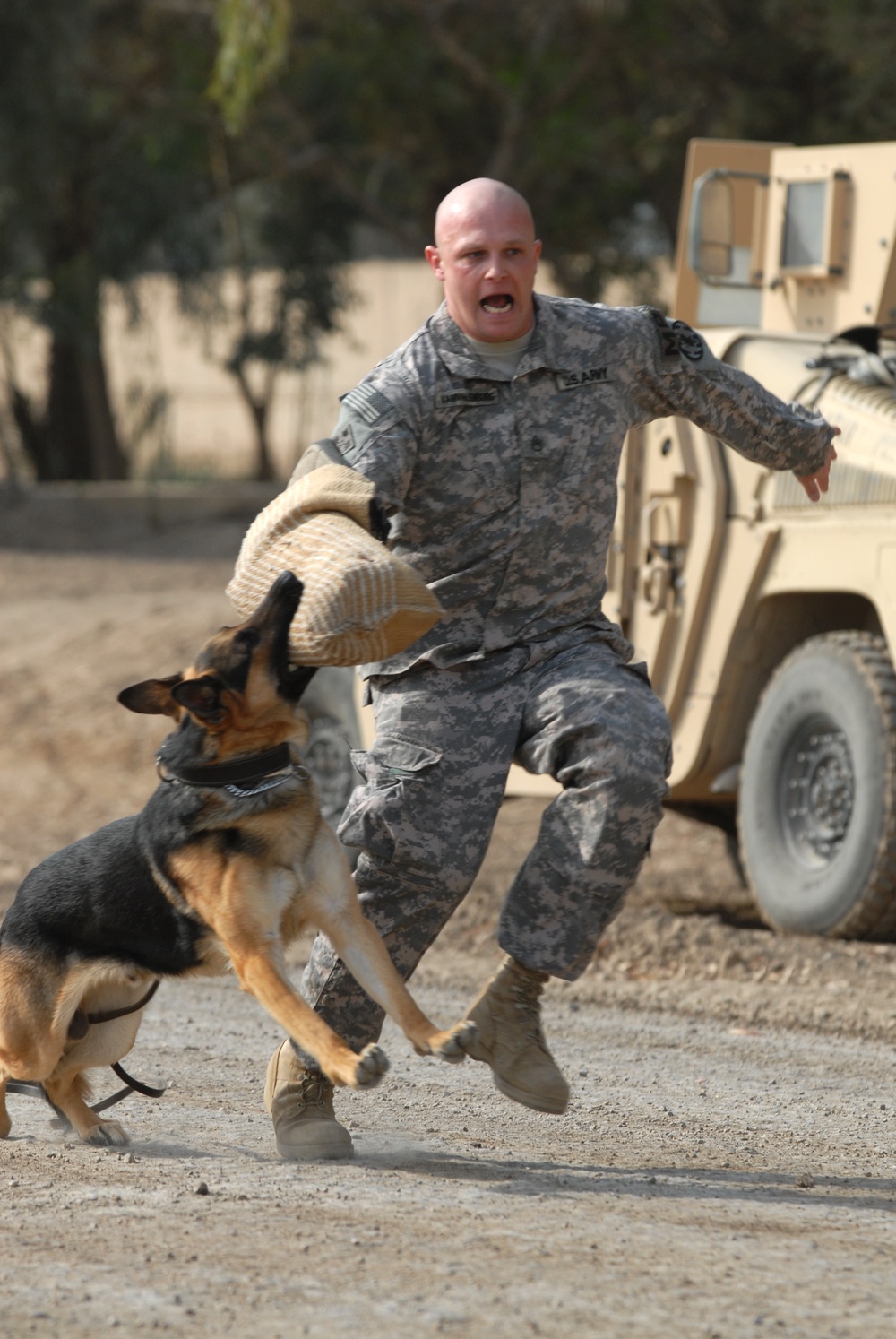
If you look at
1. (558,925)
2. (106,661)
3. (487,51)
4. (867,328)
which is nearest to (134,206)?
(487,51)

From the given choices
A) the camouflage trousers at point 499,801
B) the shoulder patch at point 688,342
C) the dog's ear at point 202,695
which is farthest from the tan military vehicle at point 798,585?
the dog's ear at point 202,695

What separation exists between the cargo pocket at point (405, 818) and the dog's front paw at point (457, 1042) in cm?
49

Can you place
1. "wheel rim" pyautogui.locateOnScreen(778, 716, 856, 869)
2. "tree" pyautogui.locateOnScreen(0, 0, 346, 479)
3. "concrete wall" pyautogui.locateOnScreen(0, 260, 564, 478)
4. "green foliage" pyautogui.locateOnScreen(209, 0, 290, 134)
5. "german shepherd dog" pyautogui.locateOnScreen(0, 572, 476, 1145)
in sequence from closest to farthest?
"german shepherd dog" pyautogui.locateOnScreen(0, 572, 476, 1145), "wheel rim" pyautogui.locateOnScreen(778, 716, 856, 869), "green foliage" pyautogui.locateOnScreen(209, 0, 290, 134), "tree" pyautogui.locateOnScreen(0, 0, 346, 479), "concrete wall" pyautogui.locateOnScreen(0, 260, 564, 478)

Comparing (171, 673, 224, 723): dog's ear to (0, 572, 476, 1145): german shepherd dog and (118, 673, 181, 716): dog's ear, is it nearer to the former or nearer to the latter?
(0, 572, 476, 1145): german shepherd dog

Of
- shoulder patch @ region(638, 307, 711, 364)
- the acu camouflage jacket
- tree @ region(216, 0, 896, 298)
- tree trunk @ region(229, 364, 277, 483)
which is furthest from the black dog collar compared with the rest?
tree trunk @ region(229, 364, 277, 483)

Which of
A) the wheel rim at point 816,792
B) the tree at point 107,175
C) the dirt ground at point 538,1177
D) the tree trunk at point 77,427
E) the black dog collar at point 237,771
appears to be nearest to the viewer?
the dirt ground at point 538,1177

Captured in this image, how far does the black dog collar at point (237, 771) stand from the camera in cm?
405

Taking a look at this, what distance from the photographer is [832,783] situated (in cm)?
696

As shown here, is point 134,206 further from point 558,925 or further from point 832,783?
point 558,925

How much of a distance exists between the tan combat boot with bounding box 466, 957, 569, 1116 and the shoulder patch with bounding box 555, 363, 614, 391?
52.1 inches

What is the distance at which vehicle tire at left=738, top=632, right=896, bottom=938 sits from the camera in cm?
661

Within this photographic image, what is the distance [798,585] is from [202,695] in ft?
11.0

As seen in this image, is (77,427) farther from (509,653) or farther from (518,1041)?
(518,1041)

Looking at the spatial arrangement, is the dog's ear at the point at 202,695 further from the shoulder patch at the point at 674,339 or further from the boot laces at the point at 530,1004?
the shoulder patch at the point at 674,339
